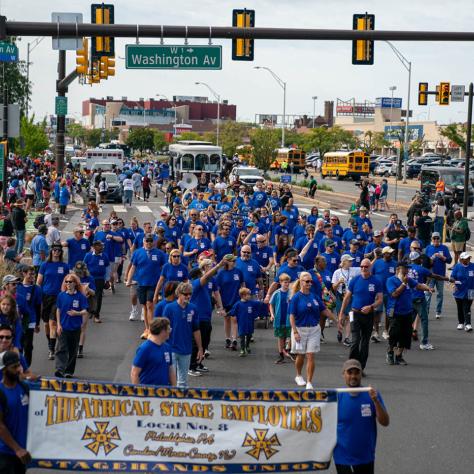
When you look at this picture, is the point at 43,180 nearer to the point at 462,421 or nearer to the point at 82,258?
the point at 82,258

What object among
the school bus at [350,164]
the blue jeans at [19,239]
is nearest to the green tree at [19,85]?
the school bus at [350,164]

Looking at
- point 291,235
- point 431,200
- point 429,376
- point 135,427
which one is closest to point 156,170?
point 431,200

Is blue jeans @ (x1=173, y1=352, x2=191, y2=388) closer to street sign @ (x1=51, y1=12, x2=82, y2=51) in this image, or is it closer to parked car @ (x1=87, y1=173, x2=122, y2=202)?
street sign @ (x1=51, y1=12, x2=82, y2=51)

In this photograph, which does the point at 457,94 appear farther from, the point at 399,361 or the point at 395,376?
the point at 395,376

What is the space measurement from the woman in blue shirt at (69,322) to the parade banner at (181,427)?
14.7ft

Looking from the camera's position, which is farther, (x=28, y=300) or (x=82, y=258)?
(x=82, y=258)

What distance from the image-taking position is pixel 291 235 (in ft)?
74.7

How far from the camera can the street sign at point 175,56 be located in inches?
874

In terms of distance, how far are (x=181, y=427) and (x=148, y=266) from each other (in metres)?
7.98

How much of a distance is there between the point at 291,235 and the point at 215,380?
1054 centimetres

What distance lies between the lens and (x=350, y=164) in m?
74.0

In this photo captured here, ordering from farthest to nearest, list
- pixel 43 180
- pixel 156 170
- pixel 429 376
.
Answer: pixel 156 170
pixel 43 180
pixel 429 376

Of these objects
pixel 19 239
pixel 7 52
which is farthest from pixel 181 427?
pixel 19 239

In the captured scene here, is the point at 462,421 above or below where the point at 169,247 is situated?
below
